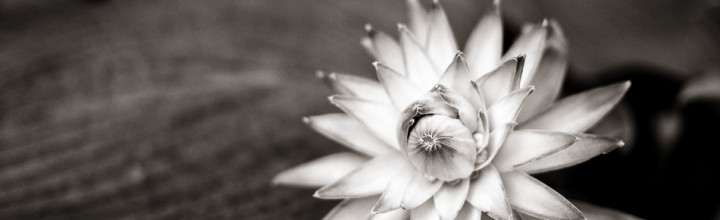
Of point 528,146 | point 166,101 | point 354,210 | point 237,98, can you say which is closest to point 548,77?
point 528,146

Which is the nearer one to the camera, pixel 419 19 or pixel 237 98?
pixel 419 19

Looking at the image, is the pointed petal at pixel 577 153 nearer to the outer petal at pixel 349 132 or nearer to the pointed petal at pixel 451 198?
the pointed petal at pixel 451 198

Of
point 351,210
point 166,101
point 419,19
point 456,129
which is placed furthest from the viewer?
point 166,101

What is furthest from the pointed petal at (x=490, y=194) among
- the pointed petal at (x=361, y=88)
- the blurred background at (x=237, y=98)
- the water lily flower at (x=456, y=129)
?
the blurred background at (x=237, y=98)

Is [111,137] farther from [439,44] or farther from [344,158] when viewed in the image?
[439,44]

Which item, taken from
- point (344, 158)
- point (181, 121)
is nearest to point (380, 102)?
point (344, 158)

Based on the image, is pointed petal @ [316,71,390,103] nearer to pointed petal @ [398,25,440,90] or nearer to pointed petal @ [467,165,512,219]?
pointed petal @ [398,25,440,90]

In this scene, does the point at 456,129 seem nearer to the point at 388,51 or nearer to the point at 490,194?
the point at 490,194
